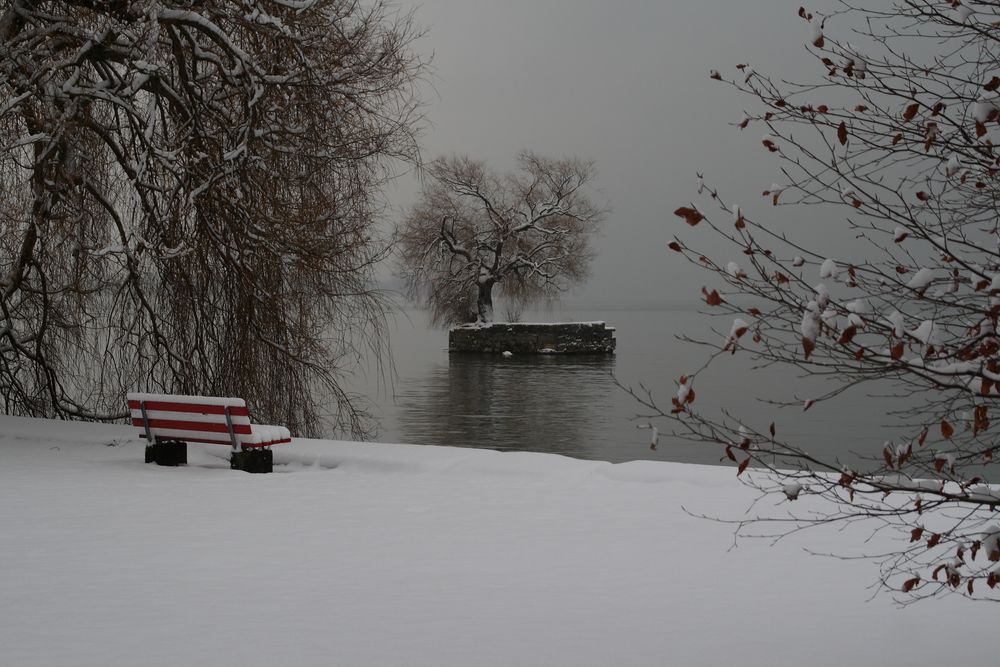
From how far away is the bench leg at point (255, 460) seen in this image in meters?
9.67

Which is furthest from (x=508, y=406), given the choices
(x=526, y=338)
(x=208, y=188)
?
(x=526, y=338)

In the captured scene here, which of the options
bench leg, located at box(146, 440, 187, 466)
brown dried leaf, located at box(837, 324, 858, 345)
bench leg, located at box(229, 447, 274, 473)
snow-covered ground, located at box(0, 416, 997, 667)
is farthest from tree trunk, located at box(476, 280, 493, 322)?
brown dried leaf, located at box(837, 324, 858, 345)

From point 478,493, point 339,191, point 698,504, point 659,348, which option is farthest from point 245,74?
point 659,348

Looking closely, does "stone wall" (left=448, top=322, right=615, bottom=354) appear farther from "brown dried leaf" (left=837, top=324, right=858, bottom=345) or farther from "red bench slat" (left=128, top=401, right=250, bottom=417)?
"brown dried leaf" (left=837, top=324, right=858, bottom=345)

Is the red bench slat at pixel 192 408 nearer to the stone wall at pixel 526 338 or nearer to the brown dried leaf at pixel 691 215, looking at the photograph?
the brown dried leaf at pixel 691 215

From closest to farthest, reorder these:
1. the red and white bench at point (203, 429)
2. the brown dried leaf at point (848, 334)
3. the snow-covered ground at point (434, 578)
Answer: the brown dried leaf at point (848, 334)
the snow-covered ground at point (434, 578)
the red and white bench at point (203, 429)

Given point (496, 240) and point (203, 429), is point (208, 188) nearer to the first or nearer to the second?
point (203, 429)

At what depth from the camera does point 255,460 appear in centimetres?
968

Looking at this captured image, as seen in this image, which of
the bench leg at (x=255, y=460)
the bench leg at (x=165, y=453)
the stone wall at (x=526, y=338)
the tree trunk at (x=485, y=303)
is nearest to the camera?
the bench leg at (x=255, y=460)

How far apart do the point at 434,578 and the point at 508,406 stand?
22.9m

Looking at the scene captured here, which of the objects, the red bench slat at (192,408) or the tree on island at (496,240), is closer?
the red bench slat at (192,408)

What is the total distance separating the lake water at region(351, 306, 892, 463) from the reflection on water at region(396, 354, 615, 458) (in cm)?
3

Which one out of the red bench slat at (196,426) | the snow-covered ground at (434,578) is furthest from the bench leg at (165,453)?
the snow-covered ground at (434,578)

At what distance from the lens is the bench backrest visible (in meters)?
9.52
